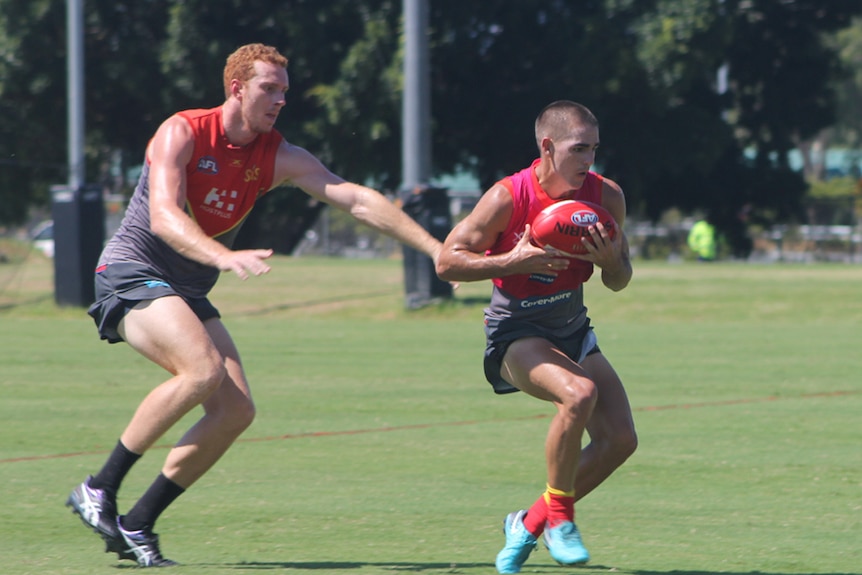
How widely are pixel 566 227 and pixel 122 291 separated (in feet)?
6.09

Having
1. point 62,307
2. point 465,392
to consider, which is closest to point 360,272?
point 62,307

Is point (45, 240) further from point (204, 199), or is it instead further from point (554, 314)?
point (554, 314)

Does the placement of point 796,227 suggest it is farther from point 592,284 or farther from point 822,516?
point 822,516

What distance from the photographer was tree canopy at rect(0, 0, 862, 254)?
1145 inches

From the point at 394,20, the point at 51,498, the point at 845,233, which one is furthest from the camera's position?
the point at 845,233

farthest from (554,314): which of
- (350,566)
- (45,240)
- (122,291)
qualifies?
(45,240)

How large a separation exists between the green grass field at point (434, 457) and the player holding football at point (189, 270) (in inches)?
13.2

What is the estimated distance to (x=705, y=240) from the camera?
38344 mm

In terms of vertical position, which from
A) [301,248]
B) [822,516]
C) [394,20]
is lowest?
[301,248]

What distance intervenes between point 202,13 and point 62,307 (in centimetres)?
965

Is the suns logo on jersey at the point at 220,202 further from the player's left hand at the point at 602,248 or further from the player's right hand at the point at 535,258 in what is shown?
the player's left hand at the point at 602,248

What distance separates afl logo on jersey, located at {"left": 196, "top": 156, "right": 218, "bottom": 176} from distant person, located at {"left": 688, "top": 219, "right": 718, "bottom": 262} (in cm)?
3254

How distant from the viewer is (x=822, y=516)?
7094 millimetres

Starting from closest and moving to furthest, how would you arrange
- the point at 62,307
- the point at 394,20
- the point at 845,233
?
1. the point at 62,307
2. the point at 394,20
3. the point at 845,233
